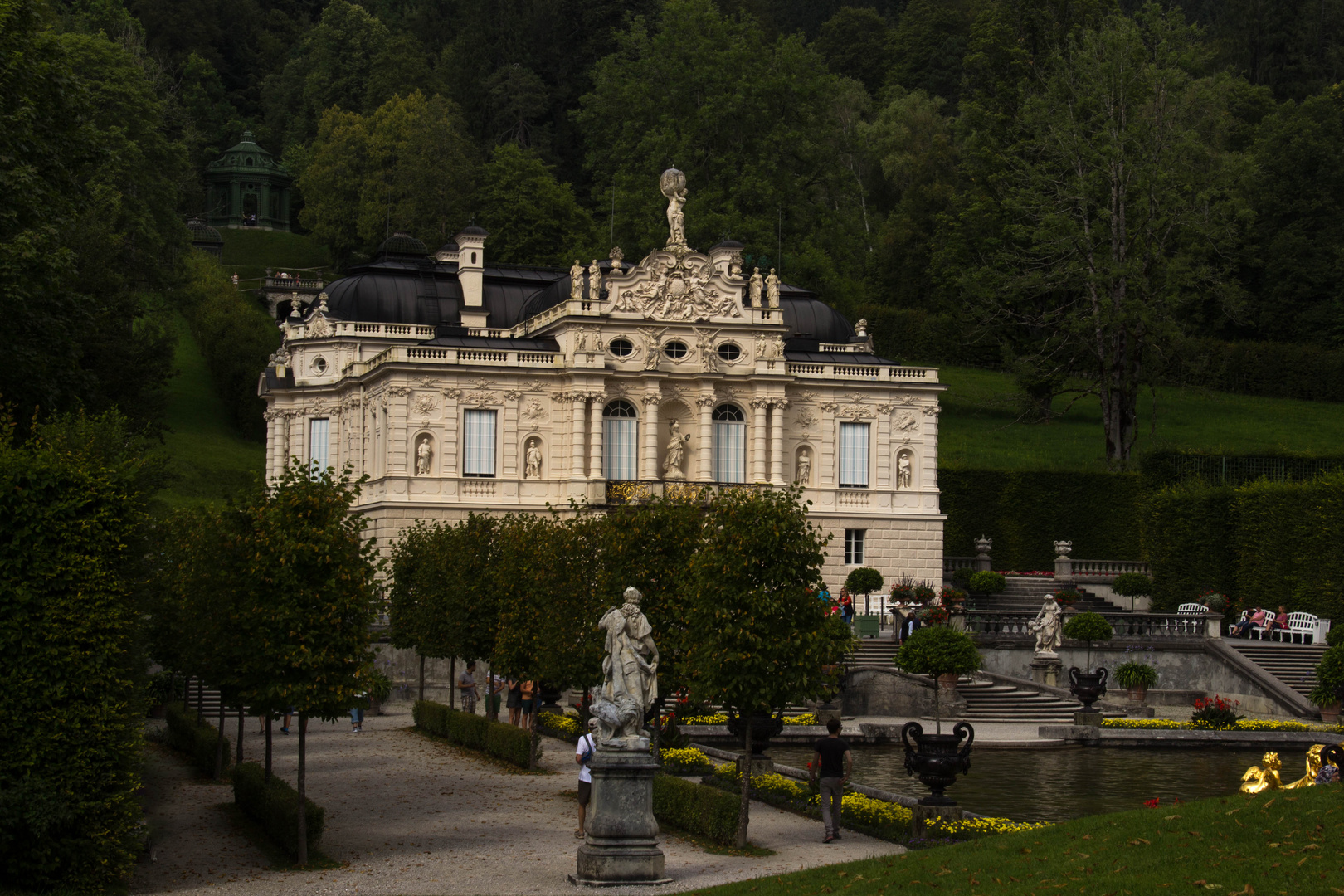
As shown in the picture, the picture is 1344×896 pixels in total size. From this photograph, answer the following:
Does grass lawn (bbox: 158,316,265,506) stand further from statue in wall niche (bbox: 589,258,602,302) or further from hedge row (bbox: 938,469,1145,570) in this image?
hedge row (bbox: 938,469,1145,570)

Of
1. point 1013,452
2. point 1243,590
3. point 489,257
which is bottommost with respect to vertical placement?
point 1243,590

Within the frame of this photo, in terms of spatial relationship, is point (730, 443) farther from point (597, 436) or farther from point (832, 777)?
point (832, 777)

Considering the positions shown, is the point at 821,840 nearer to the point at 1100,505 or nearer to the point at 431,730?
the point at 431,730

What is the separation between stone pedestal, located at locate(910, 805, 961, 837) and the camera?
24031 mm

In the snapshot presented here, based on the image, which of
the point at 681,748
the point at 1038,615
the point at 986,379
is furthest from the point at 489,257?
the point at 681,748

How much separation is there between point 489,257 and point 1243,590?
1846 inches

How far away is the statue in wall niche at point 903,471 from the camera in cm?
5972

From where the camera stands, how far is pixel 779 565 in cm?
2452

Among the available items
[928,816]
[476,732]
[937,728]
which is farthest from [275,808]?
[937,728]

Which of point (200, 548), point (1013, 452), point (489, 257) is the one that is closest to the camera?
point (200, 548)

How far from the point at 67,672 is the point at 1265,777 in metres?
16.3

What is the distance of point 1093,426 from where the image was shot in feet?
263

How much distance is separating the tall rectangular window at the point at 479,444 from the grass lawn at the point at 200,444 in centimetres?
1328

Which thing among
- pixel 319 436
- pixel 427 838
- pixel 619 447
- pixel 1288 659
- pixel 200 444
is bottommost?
pixel 427 838
